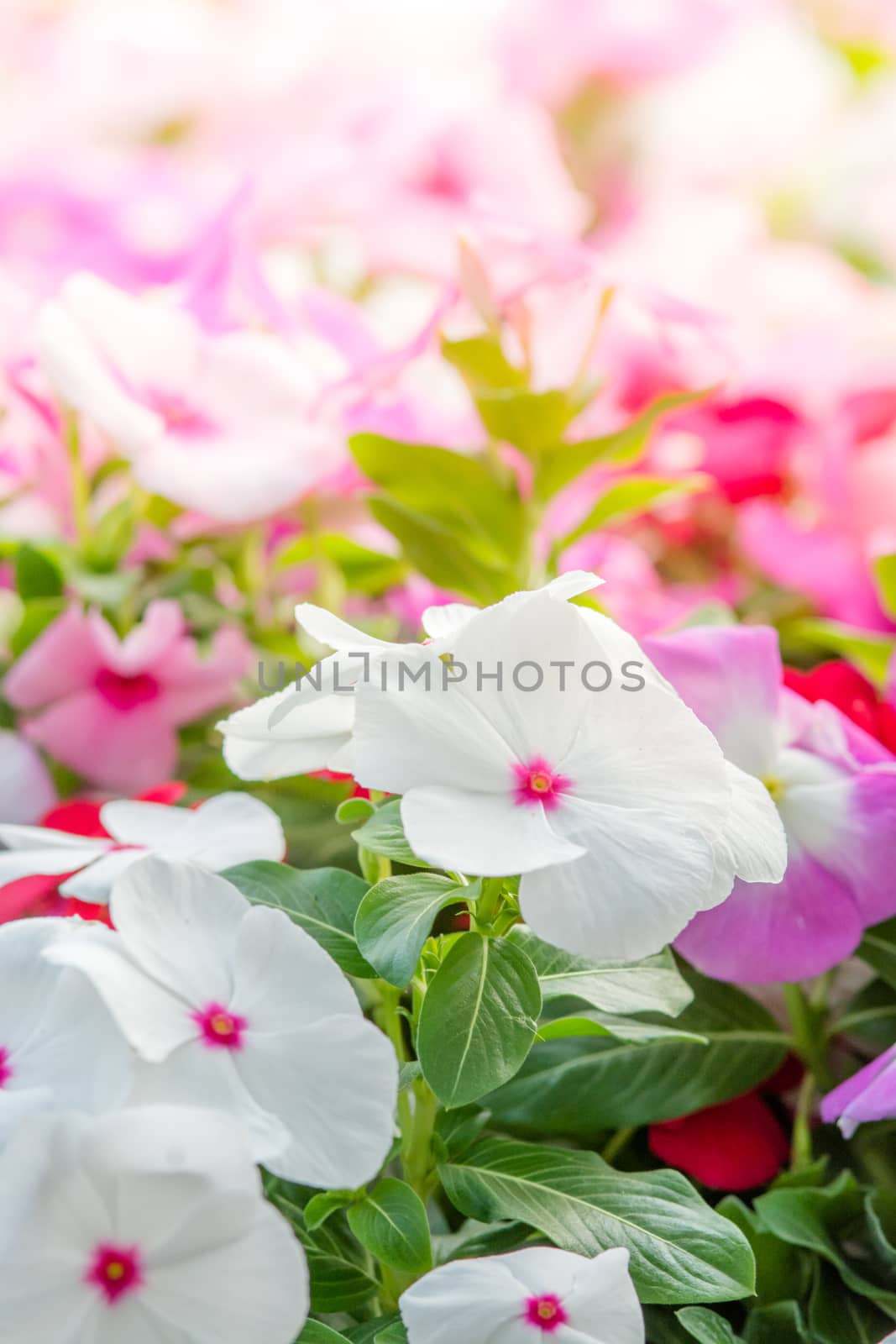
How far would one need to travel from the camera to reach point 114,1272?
0.86 feet

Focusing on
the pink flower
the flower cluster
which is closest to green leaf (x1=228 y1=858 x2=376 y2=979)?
the flower cluster

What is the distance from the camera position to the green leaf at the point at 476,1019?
0.97 feet

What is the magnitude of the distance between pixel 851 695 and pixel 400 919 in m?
0.23

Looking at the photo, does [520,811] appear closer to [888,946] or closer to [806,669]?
[888,946]

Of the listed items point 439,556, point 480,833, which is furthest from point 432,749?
point 439,556

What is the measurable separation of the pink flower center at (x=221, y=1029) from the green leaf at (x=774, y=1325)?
0.57ft

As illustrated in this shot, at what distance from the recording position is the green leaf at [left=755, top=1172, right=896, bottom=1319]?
36 cm

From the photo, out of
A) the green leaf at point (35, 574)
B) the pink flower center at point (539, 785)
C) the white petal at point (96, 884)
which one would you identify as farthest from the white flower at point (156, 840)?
the green leaf at point (35, 574)

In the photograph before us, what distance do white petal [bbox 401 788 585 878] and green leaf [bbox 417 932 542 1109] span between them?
42 mm

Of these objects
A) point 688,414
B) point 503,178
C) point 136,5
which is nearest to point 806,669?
point 688,414

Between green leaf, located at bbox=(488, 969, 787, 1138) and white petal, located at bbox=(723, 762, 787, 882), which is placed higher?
white petal, located at bbox=(723, 762, 787, 882)

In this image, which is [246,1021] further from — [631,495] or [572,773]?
[631,495]

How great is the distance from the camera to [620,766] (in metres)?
0.30

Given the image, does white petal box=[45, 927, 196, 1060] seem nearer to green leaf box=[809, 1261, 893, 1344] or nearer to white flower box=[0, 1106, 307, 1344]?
white flower box=[0, 1106, 307, 1344]
